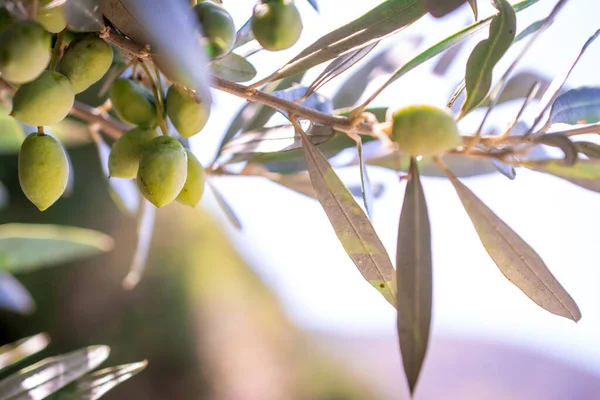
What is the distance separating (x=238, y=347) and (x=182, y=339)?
591 millimetres

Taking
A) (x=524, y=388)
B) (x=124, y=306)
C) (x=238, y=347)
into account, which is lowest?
(x=524, y=388)

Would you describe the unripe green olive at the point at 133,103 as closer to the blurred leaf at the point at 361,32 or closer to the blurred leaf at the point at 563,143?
the blurred leaf at the point at 361,32

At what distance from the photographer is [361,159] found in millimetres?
497

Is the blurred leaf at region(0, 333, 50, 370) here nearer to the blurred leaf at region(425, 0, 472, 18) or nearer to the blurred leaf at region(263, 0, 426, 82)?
the blurred leaf at region(263, 0, 426, 82)

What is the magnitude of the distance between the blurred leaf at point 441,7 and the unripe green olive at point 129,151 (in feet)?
0.91

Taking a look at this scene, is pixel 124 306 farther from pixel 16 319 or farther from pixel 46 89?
pixel 46 89

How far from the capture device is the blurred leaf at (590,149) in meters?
0.50

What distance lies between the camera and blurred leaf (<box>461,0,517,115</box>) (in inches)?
19.3

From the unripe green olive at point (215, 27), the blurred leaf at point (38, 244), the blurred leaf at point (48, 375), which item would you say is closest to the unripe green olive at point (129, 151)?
the unripe green olive at point (215, 27)

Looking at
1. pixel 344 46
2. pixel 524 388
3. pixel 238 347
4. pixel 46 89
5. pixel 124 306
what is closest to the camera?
pixel 46 89

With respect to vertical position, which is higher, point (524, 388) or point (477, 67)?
point (477, 67)

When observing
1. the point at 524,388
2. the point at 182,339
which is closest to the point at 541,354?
the point at 524,388

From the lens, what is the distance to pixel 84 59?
0.47 m

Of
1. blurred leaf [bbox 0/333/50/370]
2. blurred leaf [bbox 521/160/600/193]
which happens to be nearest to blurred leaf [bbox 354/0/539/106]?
blurred leaf [bbox 521/160/600/193]
